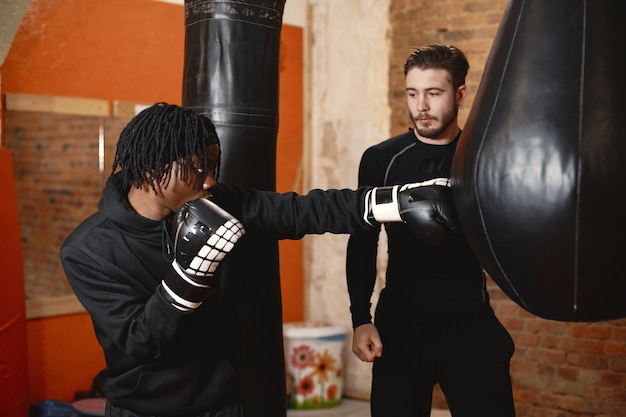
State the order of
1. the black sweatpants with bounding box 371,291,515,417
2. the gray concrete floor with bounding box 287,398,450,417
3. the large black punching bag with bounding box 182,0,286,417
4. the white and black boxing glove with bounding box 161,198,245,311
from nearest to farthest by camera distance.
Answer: the white and black boxing glove with bounding box 161,198,245,311 → the black sweatpants with bounding box 371,291,515,417 → the large black punching bag with bounding box 182,0,286,417 → the gray concrete floor with bounding box 287,398,450,417

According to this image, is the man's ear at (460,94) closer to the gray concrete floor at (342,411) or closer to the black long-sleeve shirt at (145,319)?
the black long-sleeve shirt at (145,319)

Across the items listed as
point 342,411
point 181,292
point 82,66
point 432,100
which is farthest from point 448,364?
point 82,66

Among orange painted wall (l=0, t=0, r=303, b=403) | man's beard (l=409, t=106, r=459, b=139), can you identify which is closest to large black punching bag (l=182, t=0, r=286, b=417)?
man's beard (l=409, t=106, r=459, b=139)

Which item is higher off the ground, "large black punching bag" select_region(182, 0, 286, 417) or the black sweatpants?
"large black punching bag" select_region(182, 0, 286, 417)

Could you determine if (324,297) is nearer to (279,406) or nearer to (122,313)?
(279,406)

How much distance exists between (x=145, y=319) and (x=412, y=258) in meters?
0.88

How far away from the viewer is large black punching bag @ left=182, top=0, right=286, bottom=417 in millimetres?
2551

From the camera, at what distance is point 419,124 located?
2.34m

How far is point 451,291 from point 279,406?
0.77 metres

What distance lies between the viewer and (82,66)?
157 inches

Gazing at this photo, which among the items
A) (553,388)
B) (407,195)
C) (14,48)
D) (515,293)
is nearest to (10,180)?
(14,48)

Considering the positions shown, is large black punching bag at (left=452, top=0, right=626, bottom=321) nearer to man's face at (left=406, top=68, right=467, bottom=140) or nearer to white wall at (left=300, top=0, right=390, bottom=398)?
man's face at (left=406, top=68, right=467, bottom=140)

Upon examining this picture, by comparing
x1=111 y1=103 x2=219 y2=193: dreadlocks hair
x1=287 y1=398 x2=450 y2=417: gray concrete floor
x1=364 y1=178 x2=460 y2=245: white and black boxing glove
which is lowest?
x1=287 y1=398 x2=450 y2=417: gray concrete floor

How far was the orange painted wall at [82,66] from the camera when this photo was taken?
12.5ft
